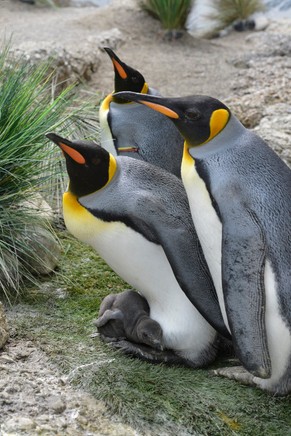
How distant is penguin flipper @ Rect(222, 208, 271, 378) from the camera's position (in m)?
2.30

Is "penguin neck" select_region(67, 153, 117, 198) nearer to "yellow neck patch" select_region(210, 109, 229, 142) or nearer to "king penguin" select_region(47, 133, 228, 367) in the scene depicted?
"king penguin" select_region(47, 133, 228, 367)

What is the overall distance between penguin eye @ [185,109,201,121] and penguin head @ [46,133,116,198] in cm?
33

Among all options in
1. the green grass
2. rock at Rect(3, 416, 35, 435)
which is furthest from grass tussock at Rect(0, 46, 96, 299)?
rock at Rect(3, 416, 35, 435)

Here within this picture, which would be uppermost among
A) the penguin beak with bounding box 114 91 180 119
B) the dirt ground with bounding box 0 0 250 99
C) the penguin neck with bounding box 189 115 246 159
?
the penguin beak with bounding box 114 91 180 119

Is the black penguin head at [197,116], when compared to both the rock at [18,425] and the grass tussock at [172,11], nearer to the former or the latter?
the rock at [18,425]

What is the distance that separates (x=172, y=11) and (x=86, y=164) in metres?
5.98

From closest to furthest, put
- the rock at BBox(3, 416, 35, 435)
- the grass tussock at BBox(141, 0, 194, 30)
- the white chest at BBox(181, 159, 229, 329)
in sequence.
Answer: the rock at BBox(3, 416, 35, 435), the white chest at BBox(181, 159, 229, 329), the grass tussock at BBox(141, 0, 194, 30)

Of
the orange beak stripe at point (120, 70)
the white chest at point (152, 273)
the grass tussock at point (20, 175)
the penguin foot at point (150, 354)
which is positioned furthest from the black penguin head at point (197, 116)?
the orange beak stripe at point (120, 70)

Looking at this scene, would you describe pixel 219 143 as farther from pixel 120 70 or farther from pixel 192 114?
pixel 120 70

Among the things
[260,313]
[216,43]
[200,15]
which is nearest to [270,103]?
[260,313]

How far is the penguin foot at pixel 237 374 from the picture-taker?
8.40 feet

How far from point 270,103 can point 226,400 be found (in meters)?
2.90

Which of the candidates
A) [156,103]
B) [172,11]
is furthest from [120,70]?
[172,11]

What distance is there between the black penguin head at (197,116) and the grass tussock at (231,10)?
23.8ft
